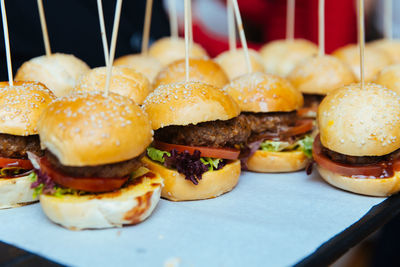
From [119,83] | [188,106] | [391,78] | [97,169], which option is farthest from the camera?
[391,78]

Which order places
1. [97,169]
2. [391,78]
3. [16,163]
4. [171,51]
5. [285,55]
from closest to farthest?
[97,169] → [16,163] → [391,78] → [171,51] → [285,55]

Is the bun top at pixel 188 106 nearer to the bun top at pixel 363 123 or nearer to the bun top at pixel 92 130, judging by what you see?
the bun top at pixel 92 130

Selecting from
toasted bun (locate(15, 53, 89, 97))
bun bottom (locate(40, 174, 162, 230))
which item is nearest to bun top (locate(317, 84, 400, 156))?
bun bottom (locate(40, 174, 162, 230))

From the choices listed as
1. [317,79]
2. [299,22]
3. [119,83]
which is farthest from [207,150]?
[299,22]

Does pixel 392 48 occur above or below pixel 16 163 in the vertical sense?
above

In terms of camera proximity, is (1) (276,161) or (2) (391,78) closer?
(1) (276,161)

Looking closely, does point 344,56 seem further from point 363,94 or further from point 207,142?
point 207,142

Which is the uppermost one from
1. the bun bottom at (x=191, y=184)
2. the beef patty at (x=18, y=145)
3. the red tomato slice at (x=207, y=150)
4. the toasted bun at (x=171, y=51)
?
the toasted bun at (x=171, y=51)

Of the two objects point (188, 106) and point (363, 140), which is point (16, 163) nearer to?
point (188, 106)

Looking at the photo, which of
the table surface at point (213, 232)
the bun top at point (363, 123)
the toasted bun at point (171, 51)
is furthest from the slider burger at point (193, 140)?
the toasted bun at point (171, 51)
